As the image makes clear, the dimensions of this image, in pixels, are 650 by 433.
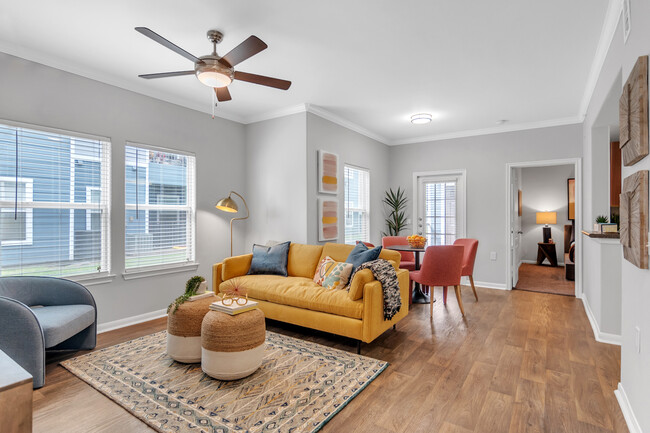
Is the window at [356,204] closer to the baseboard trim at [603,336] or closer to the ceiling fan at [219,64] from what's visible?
the ceiling fan at [219,64]

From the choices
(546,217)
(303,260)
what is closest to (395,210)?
(303,260)

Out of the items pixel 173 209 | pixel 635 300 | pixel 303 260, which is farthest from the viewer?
pixel 173 209

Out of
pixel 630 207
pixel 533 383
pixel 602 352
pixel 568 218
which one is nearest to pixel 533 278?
pixel 568 218

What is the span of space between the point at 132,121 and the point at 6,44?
3.74 feet

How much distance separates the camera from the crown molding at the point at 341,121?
4.67 meters

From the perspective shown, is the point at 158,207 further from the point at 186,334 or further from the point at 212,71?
the point at 212,71

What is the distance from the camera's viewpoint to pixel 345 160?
17.7 ft

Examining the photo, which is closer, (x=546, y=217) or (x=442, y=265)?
(x=442, y=265)

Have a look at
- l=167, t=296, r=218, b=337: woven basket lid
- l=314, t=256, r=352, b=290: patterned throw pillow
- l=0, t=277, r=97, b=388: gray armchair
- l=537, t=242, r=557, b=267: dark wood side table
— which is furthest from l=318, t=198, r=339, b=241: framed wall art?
l=537, t=242, r=557, b=267: dark wood side table

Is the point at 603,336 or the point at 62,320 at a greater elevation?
the point at 62,320

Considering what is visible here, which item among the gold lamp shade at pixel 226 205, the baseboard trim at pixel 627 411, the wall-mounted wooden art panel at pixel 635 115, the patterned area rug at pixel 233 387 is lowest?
the patterned area rug at pixel 233 387

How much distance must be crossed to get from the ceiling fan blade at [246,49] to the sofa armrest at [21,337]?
223 cm

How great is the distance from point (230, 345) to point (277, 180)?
2.81 m

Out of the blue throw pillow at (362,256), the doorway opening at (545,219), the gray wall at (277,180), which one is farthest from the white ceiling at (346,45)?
the doorway opening at (545,219)
